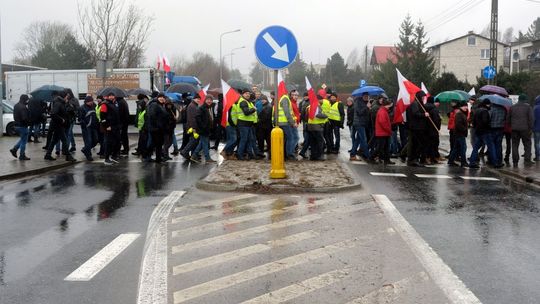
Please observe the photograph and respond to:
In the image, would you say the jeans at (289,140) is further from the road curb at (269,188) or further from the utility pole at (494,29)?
the utility pole at (494,29)

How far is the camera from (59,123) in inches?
563

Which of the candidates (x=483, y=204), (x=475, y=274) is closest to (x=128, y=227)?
(x=475, y=274)

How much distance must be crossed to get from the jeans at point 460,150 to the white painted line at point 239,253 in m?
8.55

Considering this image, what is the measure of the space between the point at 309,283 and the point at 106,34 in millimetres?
31321

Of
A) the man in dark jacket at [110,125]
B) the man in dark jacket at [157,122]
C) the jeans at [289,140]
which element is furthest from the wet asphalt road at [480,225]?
the man in dark jacket at [110,125]

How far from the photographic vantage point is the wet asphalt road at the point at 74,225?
5.02m

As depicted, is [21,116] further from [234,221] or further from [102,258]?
[102,258]

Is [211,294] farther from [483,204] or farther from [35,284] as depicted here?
[483,204]

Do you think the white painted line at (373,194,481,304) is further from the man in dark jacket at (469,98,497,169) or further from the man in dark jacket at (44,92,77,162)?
the man in dark jacket at (44,92,77,162)

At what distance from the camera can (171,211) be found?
8.42 meters

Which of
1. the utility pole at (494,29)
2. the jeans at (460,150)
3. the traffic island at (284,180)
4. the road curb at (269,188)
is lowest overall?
the road curb at (269,188)

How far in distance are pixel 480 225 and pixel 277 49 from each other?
4691 mm

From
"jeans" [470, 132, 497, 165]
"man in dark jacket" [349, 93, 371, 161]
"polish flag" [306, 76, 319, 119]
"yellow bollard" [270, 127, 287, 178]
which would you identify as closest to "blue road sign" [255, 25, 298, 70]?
"yellow bollard" [270, 127, 287, 178]

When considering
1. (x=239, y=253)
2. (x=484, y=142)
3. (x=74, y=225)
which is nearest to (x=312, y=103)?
(x=484, y=142)
